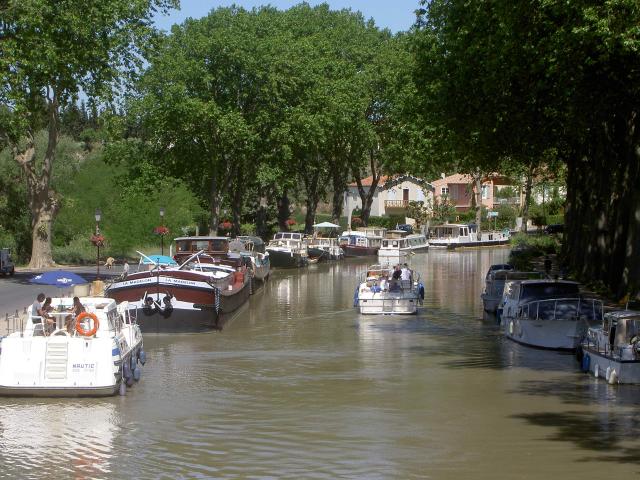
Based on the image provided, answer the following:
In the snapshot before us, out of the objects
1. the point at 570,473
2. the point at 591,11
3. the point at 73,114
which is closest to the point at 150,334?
the point at 591,11

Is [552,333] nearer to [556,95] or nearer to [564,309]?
[564,309]

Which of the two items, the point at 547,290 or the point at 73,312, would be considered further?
the point at 547,290

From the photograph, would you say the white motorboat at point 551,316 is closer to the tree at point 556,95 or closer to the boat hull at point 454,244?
the tree at point 556,95

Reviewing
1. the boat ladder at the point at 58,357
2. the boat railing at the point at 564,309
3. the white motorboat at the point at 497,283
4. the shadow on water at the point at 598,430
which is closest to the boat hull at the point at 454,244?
the white motorboat at the point at 497,283

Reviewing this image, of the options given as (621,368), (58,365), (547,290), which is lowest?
(621,368)

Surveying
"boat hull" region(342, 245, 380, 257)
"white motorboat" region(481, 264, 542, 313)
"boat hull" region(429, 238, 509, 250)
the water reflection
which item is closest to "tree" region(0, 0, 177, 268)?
"white motorboat" region(481, 264, 542, 313)

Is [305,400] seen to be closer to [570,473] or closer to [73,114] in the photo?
[570,473]

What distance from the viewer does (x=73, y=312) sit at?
24578 mm

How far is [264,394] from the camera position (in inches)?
979

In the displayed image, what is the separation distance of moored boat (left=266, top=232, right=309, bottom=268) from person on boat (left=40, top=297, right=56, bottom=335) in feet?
162

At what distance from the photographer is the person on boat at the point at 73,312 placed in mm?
23938

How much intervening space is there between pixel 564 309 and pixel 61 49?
25547mm

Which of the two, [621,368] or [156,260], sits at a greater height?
[156,260]

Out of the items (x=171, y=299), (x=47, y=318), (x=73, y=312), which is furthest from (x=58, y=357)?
(x=171, y=299)
